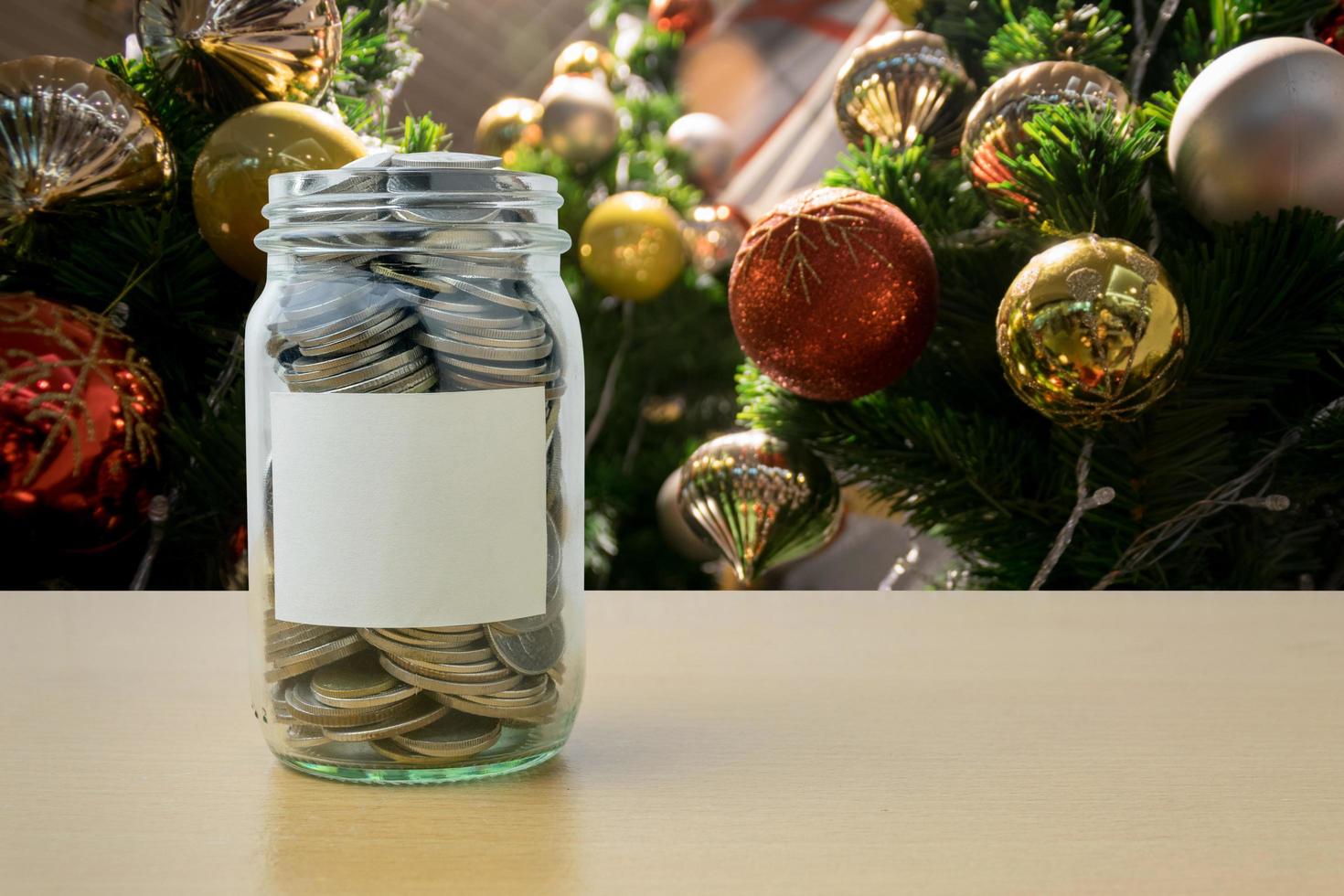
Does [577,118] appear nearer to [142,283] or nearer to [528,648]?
[142,283]

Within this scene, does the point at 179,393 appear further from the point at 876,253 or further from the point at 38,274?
the point at 876,253

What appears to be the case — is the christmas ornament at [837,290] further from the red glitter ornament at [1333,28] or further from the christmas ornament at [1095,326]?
the red glitter ornament at [1333,28]

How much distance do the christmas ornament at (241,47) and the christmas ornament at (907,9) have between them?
1.24ft

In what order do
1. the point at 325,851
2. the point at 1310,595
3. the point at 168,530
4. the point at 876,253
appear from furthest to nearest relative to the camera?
the point at 168,530, the point at 876,253, the point at 1310,595, the point at 325,851

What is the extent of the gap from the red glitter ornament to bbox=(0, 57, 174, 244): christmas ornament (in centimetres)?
69

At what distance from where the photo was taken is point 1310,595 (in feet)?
1.67

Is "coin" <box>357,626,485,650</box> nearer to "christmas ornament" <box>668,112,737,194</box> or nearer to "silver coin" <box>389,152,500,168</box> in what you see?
"silver coin" <box>389,152,500,168</box>

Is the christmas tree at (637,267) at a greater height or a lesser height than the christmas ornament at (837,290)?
lesser

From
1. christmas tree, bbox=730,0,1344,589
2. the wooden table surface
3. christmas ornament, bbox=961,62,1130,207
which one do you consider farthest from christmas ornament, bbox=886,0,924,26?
the wooden table surface

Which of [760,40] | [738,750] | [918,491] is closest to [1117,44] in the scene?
[918,491]

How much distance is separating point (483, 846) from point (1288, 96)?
0.54 metres

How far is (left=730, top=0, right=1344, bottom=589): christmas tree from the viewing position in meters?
0.59

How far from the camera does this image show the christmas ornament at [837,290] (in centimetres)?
64

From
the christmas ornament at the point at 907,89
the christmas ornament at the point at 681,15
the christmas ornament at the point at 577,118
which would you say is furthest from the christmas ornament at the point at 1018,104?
the christmas ornament at the point at 681,15
